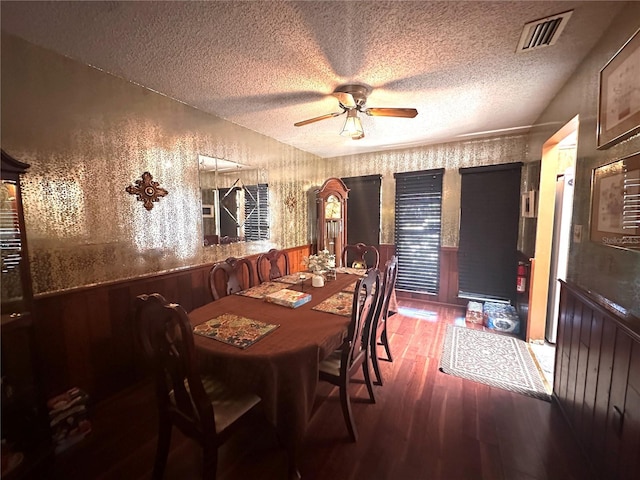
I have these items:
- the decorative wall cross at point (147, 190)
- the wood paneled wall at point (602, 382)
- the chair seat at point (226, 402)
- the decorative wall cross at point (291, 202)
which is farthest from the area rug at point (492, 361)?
the decorative wall cross at point (147, 190)

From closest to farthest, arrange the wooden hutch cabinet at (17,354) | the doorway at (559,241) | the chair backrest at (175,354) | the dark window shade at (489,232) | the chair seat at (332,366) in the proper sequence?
the chair backrest at (175,354) → the wooden hutch cabinet at (17,354) → the chair seat at (332,366) → the doorway at (559,241) → the dark window shade at (489,232)

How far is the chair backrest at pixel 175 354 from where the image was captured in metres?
1.06

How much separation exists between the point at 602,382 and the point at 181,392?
2122 mm

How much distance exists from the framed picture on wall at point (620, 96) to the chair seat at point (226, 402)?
86.7 inches

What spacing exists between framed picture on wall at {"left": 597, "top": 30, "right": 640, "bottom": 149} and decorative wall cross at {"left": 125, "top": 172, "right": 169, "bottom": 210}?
9.85 feet

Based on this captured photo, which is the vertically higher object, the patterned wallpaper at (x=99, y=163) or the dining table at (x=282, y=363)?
the patterned wallpaper at (x=99, y=163)

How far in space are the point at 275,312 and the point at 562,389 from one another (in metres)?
2.09

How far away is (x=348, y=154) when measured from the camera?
4602mm

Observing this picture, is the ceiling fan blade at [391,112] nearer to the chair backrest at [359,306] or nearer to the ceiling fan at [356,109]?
the ceiling fan at [356,109]

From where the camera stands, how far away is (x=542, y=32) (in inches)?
60.4

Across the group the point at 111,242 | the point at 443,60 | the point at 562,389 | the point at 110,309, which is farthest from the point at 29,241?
the point at 562,389

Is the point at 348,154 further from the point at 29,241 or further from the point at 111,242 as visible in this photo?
the point at 29,241

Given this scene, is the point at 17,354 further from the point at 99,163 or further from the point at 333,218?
the point at 333,218

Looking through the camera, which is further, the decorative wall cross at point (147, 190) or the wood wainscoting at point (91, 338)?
the decorative wall cross at point (147, 190)
